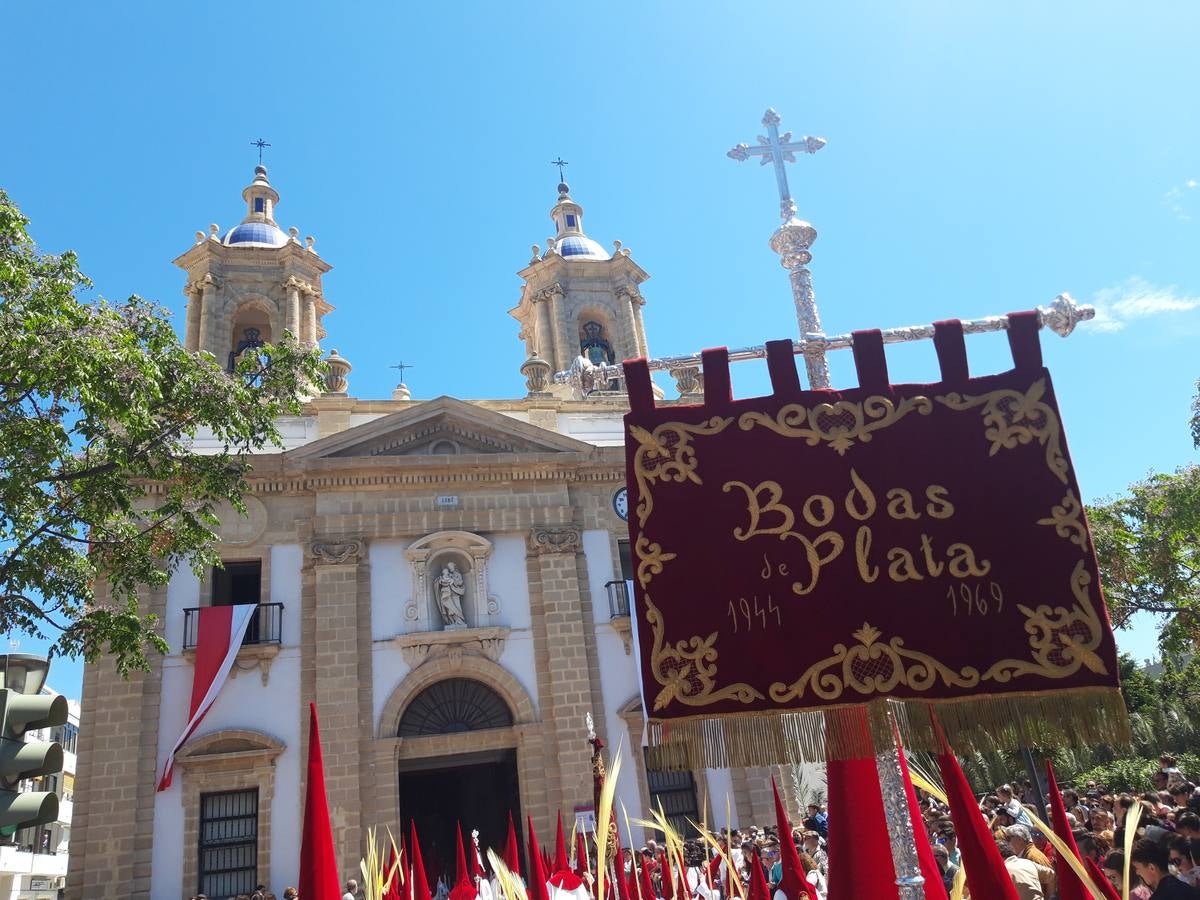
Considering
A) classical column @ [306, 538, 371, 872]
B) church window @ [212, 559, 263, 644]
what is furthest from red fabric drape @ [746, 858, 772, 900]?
church window @ [212, 559, 263, 644]

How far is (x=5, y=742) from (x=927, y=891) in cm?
411

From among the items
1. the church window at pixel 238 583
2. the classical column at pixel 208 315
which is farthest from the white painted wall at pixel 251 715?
the classical column at pixel 208 315

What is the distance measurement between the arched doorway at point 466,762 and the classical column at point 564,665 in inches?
38.8

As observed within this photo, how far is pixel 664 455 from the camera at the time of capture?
4.26 metres

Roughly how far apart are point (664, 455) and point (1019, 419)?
1571 mm

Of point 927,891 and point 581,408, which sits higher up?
point 581,408

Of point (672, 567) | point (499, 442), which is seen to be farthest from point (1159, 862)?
point (499, 442)

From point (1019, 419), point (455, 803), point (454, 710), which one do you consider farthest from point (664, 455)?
point (455, 803)

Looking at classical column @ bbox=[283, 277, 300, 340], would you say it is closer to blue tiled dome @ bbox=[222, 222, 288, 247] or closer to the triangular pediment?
blue tiled dome @ bbox=[222, 222, 288, 247]

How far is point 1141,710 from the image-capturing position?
22297 millimetres

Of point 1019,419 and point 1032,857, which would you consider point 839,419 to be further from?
point 1032,857

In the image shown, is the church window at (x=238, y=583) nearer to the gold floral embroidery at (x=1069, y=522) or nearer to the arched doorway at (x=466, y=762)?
the arched doorway at (x=466, y=762)

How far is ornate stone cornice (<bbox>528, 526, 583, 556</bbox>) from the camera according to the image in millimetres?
18750

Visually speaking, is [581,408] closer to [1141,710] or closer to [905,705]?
[1141,710]
